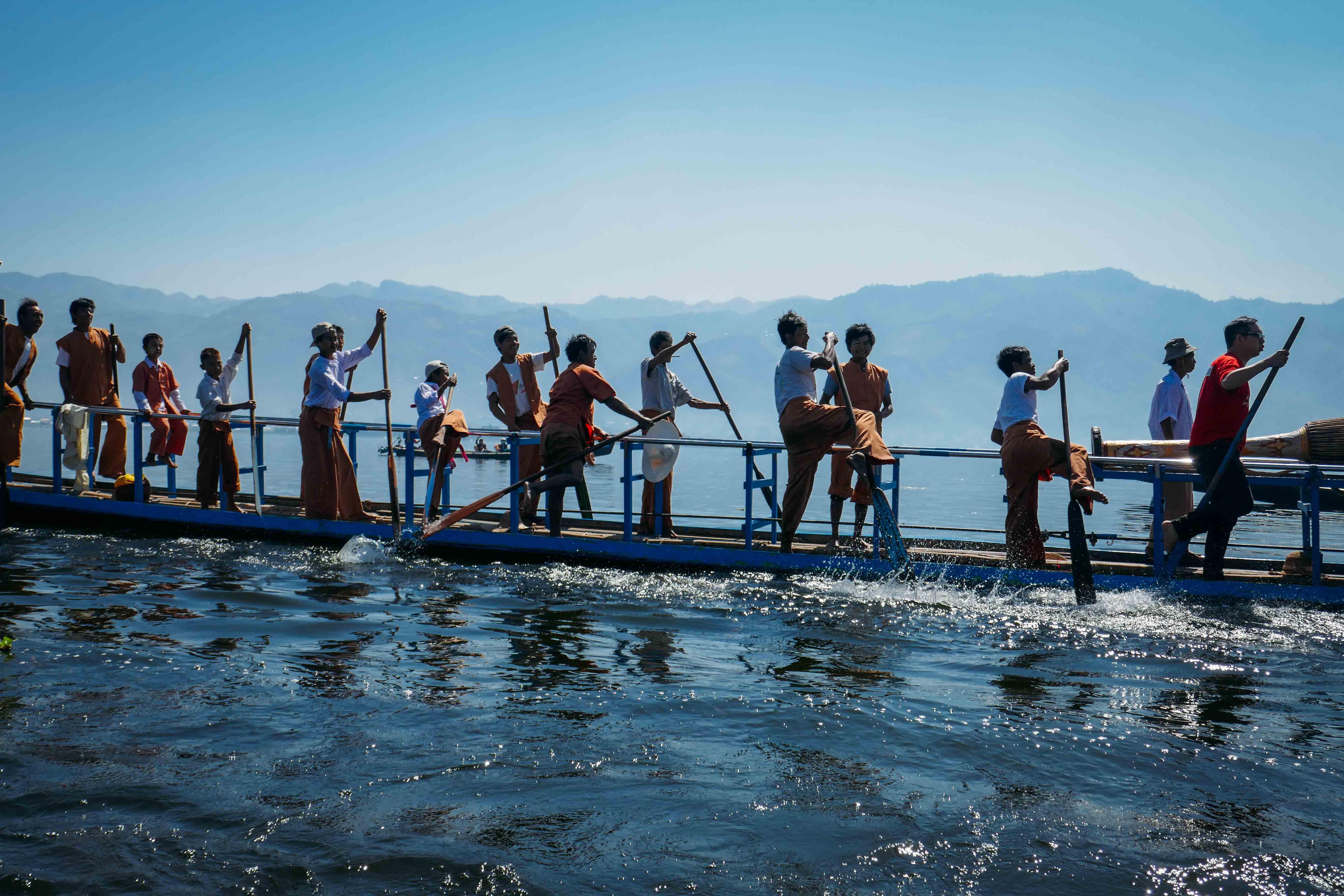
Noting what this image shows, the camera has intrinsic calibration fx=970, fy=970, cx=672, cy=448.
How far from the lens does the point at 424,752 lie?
452cm

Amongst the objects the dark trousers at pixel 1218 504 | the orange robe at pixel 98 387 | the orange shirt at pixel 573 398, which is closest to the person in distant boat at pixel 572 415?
the orange shirt at pixel 573 398

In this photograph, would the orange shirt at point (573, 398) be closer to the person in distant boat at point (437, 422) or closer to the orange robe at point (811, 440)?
the person in distant boat at point (437, 422)

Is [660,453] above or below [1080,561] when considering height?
above

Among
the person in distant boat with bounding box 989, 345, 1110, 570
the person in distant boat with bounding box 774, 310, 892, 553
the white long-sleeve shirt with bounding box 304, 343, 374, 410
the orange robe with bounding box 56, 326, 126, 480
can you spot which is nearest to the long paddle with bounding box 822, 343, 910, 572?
the person in distant boat with bounding box 774, 310, 892, 553

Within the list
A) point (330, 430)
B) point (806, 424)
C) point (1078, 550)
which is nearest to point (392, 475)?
point (330, 430)

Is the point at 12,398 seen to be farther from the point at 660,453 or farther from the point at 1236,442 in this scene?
the point at 1236,442

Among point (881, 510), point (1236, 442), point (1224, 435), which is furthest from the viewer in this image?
point (881, 510)

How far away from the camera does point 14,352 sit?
11.6 m

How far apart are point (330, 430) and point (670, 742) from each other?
6.41 metres

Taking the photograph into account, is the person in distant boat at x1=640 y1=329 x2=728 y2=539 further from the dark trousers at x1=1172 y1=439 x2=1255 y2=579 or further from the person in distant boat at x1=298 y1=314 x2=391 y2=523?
the dark trousers at x1=1172 y1=439 x2=1255 y2=579

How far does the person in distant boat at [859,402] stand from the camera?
29.6 feet

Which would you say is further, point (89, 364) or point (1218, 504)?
point (89, 364)

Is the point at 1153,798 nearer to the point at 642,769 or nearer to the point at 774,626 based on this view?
the point at 642,769

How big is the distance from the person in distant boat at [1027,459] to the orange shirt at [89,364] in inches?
409
